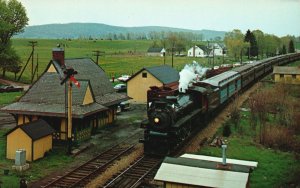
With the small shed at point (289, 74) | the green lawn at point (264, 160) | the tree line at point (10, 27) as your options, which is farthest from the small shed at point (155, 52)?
the green lawn at point (264, 160)

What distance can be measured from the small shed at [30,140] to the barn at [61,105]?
1.71 meters

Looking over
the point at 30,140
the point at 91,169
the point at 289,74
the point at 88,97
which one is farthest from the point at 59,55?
the point at 289,74

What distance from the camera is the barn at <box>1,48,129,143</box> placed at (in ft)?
95.0

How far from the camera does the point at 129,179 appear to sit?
21469 millimetres

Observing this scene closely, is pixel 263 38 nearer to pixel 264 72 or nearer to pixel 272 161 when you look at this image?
pixel 264 72

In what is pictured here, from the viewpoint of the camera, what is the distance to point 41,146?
25859mm

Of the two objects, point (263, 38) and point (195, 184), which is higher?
point (263, 38)

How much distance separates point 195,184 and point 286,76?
155ft

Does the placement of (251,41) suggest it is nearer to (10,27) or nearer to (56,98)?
(10,27)

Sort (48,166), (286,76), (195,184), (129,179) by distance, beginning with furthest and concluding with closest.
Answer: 1. (286,76)
2. (48,166)
3. (129,179)
4. (195,184)

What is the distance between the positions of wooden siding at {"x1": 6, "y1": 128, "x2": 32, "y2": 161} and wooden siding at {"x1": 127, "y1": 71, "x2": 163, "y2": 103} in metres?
24.3

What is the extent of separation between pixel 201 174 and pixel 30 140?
43.6 feet

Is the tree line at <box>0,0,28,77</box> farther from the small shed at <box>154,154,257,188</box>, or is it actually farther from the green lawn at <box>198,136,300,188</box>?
the small shed at <box>154,154,257,188</box>

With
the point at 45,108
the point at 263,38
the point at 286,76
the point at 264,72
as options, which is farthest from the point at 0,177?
the point at 263,38
